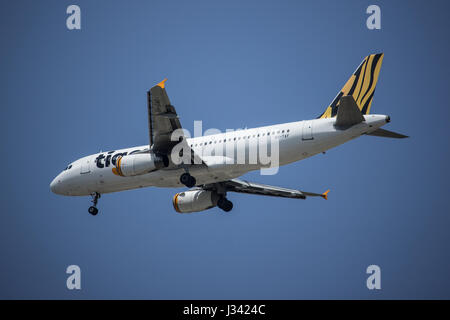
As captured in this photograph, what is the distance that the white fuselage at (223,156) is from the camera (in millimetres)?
27594

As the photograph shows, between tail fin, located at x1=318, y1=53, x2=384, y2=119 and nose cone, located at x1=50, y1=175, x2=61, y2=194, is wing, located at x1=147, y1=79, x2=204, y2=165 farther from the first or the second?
nose cone, located at x1=50, y1=175, x2=61, y2=194

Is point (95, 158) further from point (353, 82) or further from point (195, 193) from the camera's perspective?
point (353, 82)

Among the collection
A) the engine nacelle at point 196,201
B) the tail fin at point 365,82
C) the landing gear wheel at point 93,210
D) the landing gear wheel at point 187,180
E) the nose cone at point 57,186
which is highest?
the tail fin at point 365,82

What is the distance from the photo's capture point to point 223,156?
3019 cm

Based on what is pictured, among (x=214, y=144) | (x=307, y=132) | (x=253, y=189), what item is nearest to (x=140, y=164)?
(x=214, y=144)

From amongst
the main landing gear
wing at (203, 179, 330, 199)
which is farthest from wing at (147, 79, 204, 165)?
the main landing gear

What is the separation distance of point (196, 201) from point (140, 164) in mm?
6342

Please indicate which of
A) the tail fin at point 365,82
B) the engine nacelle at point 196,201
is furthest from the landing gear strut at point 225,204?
the tail fin at point 365,82

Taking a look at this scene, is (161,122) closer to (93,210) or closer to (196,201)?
(196,201)

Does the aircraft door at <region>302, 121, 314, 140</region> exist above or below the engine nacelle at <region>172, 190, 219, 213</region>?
above

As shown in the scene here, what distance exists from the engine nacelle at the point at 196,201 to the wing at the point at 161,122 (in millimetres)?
5508

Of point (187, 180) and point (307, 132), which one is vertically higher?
point (307, 132)

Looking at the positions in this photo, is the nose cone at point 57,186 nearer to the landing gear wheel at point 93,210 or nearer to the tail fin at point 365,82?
the landing gear wheel at point 93,210

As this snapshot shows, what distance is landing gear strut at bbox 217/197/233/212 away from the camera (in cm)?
3494
